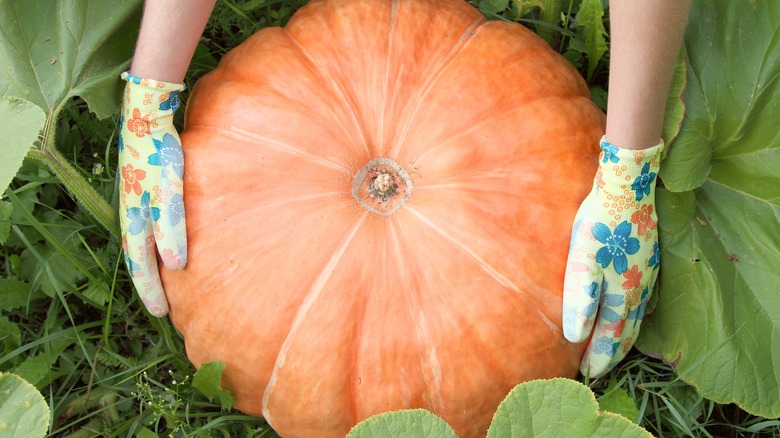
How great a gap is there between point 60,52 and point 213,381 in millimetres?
949

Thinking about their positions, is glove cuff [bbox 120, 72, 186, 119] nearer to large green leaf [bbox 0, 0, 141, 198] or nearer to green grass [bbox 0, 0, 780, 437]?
large green leaf [bbox 0, 0, 141, 198]

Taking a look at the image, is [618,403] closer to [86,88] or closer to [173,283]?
[173,283]

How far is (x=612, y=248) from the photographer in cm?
188

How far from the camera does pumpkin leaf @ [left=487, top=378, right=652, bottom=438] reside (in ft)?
4.98

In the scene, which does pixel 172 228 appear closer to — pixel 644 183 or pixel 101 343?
pixel 101 343

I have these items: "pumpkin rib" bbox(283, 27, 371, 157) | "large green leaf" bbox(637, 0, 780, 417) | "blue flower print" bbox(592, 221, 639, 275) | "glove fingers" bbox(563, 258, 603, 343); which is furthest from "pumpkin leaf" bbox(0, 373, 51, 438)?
"large green leaf" bbox(637, 0, 780, 417)

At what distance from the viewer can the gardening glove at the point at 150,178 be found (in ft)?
6.20

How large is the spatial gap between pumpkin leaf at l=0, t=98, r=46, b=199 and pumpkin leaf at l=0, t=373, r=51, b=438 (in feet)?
1.37

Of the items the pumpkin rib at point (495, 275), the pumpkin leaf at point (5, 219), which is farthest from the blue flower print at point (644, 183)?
the pumpkin leaf at point (5, 219)

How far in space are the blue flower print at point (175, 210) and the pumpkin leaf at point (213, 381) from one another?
1.18 feet

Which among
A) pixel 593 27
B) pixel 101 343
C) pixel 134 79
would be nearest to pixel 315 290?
pixel 134 79

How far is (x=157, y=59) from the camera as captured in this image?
191cm

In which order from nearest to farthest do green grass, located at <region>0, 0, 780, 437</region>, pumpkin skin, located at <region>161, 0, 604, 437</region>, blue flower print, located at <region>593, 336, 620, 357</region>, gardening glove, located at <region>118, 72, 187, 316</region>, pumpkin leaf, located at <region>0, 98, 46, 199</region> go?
pumpkin leaf, located at <region>0, 98, 46, 199</region>, pumpkin skin, located at <region>161, 0, 604, 437</region>, gardening glove, located at <region>118, 72, 187, 316</region>, blue flower print, located at <region>593, 336, 620, 357</region>, green grass, located at <region>0, 0, 780, 437</region>

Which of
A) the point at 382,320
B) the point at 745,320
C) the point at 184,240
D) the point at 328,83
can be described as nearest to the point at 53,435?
the point at 184,240
